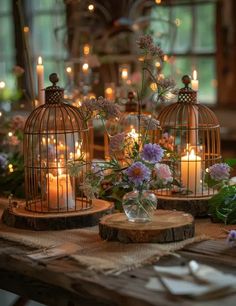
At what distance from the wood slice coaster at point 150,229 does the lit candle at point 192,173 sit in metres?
0.26

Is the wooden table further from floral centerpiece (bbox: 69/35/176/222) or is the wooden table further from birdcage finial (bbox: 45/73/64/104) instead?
birdcage finial (bbox: 45/73/64/104)

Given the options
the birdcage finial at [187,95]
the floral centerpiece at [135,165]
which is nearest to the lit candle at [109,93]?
the birdcage finial at [187,95]

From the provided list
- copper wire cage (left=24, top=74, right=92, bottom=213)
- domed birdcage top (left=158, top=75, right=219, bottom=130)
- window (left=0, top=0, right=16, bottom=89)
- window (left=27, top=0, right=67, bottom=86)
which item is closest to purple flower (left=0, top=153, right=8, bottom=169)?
copper wire cage (left=24, top=74, right=92, bottom=213)

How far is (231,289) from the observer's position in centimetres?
139

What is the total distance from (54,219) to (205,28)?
291 centimetres

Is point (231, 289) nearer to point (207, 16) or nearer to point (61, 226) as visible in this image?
point (61, 226)

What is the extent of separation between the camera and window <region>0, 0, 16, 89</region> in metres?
5.75

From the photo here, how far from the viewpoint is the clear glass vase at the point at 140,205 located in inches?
71.1

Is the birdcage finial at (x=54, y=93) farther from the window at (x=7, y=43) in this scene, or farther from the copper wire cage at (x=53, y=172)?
the window at (x=7, y=43)

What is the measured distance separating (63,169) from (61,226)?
7.8 inches

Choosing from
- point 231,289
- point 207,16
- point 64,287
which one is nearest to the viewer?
point 231,289

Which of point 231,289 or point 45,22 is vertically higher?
point 45,22

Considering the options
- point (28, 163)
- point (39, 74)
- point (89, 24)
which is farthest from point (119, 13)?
point (28, 163)

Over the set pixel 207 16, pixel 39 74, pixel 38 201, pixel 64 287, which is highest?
pixel 207 16
